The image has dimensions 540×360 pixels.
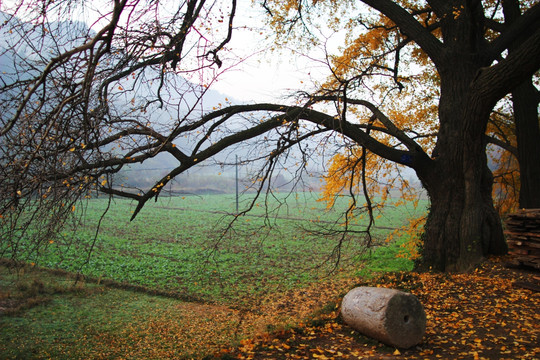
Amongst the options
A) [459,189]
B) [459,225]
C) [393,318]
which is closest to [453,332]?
[393,318]

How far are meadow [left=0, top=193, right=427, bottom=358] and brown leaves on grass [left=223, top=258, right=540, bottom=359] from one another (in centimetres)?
123

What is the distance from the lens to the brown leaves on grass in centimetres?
459

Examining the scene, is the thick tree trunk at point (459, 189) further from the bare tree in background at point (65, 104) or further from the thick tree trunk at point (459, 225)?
the bare tree in background at point (65, 104)

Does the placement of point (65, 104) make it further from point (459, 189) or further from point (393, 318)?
point (459, 189)

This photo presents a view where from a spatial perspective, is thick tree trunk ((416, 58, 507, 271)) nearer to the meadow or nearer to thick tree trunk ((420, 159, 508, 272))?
thick tree trunk ((420, 159, 508, 272))

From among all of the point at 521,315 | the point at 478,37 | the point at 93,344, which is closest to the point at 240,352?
the point at 521,315

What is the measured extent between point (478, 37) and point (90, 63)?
8031 mm

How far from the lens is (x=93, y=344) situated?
8156mm

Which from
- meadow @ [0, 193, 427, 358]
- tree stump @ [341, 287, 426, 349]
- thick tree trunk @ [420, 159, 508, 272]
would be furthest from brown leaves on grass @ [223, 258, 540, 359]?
meadow @ [0, 193, 427, 358]

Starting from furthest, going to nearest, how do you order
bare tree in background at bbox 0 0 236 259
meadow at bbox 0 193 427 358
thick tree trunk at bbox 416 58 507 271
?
meadow at bbox 0 193 427 358, thick tree trunk at bbox 416 58 507 271, bare tree in background at bbox 0 0 236 259

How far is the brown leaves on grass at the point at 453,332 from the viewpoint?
459cm

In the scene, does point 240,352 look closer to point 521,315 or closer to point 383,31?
point 521,315

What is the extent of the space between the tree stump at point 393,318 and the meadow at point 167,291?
1965mm

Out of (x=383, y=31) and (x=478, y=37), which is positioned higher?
(x=383, y=31)
